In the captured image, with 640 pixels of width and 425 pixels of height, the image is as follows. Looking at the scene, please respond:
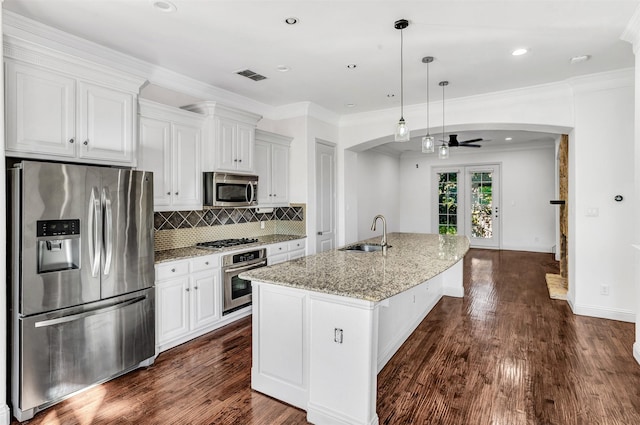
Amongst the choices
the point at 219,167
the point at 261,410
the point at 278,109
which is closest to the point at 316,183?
the point at 278,109

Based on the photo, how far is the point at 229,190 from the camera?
405 centimetres

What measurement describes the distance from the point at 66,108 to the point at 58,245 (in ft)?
3.33

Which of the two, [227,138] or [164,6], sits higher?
[164,6]

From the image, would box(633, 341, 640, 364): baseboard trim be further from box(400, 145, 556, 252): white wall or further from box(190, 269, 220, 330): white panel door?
box(400, 145, 556, 252): white wall

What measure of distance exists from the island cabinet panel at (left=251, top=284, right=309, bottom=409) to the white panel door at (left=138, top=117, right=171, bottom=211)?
1641mm

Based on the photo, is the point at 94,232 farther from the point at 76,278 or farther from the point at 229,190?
the point at 229,190

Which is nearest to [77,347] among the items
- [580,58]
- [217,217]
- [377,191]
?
[217,217]

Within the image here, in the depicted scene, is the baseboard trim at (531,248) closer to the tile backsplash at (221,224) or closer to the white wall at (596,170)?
the white wall at (596,170)

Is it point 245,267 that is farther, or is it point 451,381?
point 245,267

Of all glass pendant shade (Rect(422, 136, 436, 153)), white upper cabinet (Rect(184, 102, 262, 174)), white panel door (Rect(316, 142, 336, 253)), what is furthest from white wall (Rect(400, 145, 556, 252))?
white upper cabinet (Rect(184, 102, 262, 174))

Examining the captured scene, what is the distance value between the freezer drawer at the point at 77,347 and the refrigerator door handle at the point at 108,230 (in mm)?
281

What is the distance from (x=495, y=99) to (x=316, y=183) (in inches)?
101

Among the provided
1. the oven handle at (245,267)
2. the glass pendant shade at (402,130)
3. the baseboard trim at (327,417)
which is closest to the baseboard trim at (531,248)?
the oven handle at (245,267)

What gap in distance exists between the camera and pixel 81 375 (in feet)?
8.15
